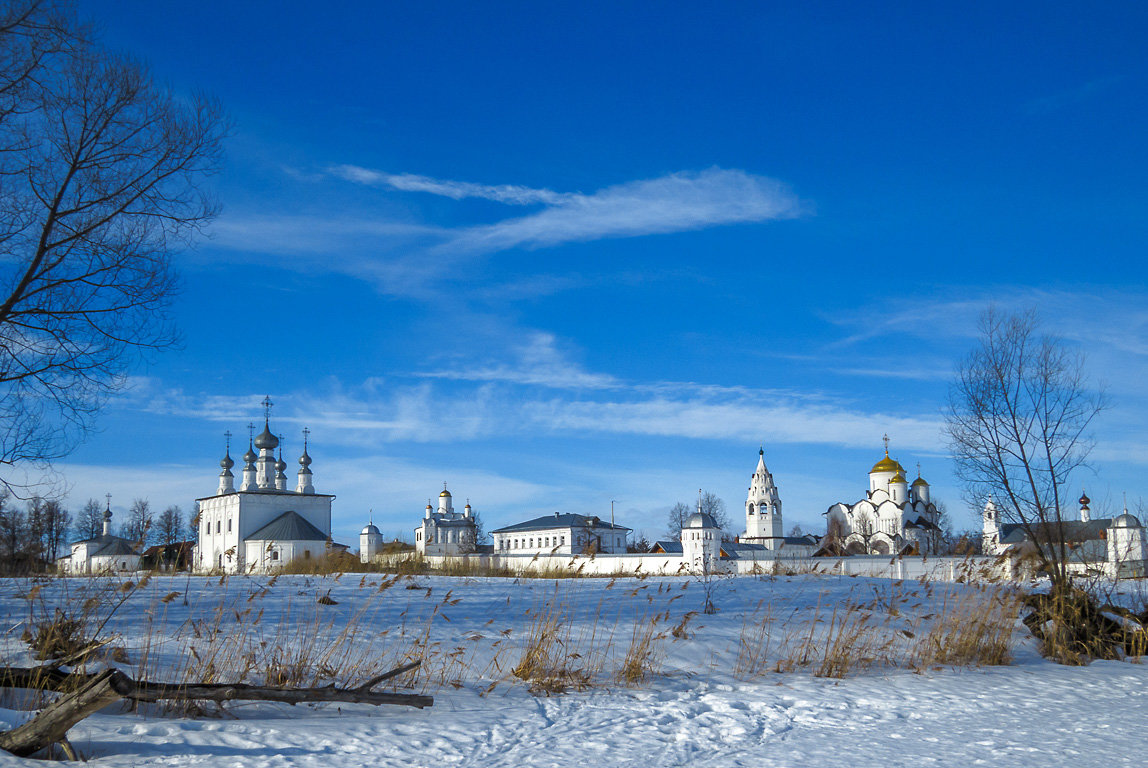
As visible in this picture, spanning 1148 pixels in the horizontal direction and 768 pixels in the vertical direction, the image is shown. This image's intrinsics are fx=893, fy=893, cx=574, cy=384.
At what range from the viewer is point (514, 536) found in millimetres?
90875

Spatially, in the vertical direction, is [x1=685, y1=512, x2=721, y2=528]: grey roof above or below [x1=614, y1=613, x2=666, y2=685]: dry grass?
above

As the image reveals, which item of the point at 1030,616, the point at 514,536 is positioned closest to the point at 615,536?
the point at 514,536

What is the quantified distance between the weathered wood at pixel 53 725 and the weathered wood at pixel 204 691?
49cm

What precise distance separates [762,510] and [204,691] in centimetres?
8281

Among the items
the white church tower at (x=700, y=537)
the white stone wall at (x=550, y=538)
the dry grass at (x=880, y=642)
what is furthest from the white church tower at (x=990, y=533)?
the white stone wall at (x=550, y=538)

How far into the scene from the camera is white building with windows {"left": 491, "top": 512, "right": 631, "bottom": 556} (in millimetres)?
85625

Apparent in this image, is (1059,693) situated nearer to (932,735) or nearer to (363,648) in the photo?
(932,735)

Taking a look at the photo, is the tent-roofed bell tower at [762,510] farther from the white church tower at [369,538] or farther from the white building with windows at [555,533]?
the white church tower at [369,538]

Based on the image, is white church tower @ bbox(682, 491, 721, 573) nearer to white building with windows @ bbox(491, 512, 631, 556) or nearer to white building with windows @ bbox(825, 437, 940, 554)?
white building with windows @ bbox(825, 437, 940, 554)

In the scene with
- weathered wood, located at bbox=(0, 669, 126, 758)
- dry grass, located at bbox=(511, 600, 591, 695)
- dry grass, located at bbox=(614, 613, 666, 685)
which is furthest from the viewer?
dry grass, located at bbox=(614, 613, 666, 685)

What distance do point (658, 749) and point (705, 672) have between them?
82.9 inches

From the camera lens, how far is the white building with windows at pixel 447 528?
8388 centimetres

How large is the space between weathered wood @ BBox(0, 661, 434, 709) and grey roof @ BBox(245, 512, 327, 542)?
5168cm

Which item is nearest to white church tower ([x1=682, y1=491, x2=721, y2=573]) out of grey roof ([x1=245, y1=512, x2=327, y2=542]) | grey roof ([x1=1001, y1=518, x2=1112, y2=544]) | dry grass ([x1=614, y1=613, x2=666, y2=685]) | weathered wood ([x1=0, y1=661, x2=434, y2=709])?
grey roof ([x1=245, y1=512, x2=327, y2=542])
